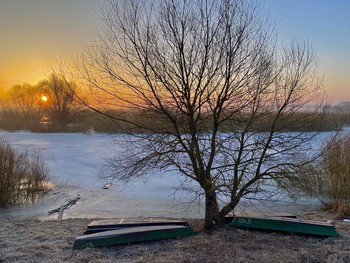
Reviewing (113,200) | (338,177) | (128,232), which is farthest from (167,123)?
(113,200)

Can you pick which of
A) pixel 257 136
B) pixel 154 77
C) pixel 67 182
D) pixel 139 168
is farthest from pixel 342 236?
pixel 67 182

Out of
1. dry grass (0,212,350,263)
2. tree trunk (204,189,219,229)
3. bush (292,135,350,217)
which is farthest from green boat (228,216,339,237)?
bush (292,135,350,217)

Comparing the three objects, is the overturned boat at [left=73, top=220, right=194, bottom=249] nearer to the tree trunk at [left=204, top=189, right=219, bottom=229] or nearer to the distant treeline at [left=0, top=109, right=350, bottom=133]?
the tree trunk at [left=204, top=189, right=219, bottom=229]

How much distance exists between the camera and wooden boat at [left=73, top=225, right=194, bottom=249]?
4652 millimetres

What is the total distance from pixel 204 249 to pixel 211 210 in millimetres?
1186

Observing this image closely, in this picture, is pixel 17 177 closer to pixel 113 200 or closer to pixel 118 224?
pixel 113 200

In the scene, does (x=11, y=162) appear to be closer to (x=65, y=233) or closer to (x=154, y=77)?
(x=65, y=233)

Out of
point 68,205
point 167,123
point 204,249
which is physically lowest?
point 68,205

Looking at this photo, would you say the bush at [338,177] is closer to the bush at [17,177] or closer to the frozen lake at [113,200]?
the frozen lake at [113,200]

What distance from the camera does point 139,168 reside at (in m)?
5.44

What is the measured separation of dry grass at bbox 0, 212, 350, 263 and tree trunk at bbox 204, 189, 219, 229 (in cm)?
21

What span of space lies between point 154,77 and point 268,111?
2012 mm

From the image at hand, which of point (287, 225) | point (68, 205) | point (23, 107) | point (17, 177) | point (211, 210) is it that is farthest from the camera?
point (23, 107)

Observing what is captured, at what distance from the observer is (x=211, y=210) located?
18.3ft
